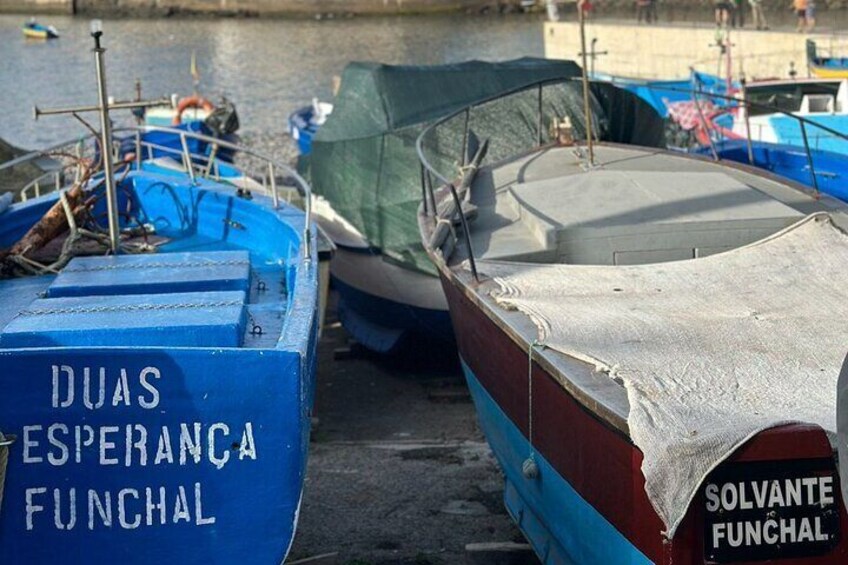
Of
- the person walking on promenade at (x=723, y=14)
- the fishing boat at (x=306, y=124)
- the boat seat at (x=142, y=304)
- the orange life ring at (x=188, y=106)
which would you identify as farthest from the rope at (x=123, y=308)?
the person walking on promenade at (x=723, y=14)

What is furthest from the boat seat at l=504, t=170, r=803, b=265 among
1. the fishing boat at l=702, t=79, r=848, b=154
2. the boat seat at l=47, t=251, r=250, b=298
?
the fishing boat at l=702, t=79, r=848, b=154

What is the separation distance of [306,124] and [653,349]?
1601 centimetres

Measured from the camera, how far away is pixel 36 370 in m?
5.57

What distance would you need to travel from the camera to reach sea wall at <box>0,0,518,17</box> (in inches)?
→ 2515

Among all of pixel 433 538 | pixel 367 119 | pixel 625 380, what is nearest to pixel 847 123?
pixel 367 119

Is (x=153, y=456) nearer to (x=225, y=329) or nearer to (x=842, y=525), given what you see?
(x=225, y=329)

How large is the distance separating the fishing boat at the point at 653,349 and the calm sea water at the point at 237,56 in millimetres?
17264

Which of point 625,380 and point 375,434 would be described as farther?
point 375,434

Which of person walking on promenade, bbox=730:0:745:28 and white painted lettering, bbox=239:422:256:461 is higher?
person walking on promenade, bbox=730:0:745:28

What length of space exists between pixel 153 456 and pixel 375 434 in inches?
175

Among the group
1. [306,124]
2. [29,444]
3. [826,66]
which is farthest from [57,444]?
[826,66]

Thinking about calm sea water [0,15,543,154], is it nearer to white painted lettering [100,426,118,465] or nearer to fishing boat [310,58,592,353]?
fishing boat [310,58,592,353]

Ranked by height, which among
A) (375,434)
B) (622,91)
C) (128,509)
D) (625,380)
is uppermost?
(622,91)

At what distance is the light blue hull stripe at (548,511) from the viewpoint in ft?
19.1
